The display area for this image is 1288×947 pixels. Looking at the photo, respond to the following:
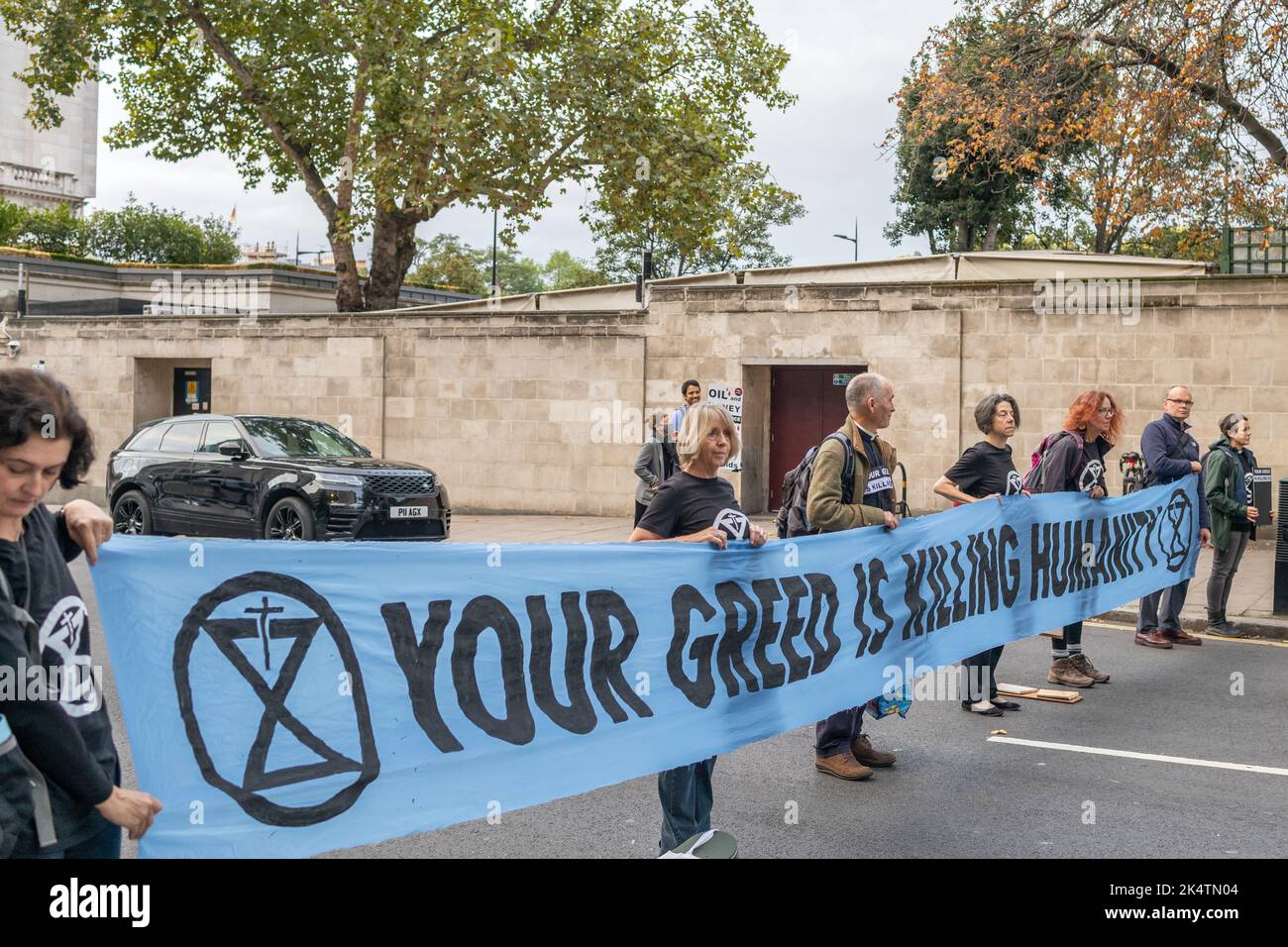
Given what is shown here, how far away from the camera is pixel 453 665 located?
4.07 meters

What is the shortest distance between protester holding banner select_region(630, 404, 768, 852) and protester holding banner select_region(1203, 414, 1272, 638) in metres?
6.56

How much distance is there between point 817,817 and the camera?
5.47 metres

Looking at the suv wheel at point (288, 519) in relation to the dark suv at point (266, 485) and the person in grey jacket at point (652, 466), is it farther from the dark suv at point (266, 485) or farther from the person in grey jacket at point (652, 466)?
the person in grey jacket at point (652, 466)

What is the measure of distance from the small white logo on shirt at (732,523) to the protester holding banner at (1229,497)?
21.2 feet

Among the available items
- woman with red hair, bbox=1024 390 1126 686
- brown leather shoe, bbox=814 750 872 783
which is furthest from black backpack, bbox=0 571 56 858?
woman with red hair, bbox=1024 390 1126 686

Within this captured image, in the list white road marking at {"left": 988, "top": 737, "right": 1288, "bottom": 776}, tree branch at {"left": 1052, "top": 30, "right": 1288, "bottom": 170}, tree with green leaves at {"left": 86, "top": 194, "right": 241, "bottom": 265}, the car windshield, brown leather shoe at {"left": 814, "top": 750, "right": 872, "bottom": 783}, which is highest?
tree with green leaves at {"left": 86, "top": 194, "right": 241, "bottom": 265}

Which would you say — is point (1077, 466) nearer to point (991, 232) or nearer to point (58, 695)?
point (58, 695)

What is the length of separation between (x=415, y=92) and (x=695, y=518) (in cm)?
1954

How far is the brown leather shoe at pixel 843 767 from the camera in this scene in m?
6.06

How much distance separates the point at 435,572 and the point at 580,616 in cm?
64

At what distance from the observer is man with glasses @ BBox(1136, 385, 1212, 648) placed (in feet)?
31.1

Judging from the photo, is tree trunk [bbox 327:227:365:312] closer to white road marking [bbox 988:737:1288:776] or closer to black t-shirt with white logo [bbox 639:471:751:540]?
white road marking [bbox 988:737:1288:776]

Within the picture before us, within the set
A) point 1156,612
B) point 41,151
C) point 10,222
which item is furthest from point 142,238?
point 1156,612

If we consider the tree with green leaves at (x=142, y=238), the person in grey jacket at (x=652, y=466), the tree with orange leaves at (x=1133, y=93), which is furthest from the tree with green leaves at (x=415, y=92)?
the tree with green leaves at (x=142, y=238)
